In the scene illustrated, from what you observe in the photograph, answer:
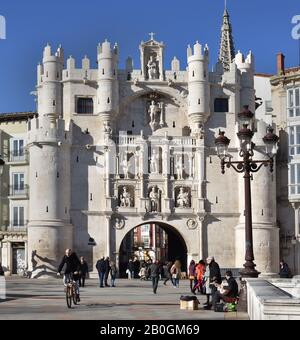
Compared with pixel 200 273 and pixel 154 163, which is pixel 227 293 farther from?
pixel 154 163

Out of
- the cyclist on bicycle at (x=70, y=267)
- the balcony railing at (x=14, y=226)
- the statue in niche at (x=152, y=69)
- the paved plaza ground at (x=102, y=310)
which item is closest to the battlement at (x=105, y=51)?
the statue in niche at (x=152, y=69)

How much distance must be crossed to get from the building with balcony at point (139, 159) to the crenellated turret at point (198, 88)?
77 millimetres

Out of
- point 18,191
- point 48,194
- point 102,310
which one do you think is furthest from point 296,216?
point 102,310

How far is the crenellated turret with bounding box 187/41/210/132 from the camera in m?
64.3

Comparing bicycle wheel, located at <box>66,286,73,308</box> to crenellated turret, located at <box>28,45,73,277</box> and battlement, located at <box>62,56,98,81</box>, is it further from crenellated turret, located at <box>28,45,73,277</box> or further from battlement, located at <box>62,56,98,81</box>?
battlement, located at <box>62,56,98,81</box>

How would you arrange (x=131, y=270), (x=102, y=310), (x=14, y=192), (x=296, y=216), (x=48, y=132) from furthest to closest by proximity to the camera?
(x=14, y=192), (x=296, y=216), (x=131, y=270), (x=48, y=132), (x=102, y=310)

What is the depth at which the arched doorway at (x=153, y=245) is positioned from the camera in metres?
66.2

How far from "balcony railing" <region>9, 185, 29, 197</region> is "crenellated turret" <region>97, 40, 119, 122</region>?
385 inches

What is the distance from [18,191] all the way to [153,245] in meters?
47.9

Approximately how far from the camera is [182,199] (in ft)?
210
